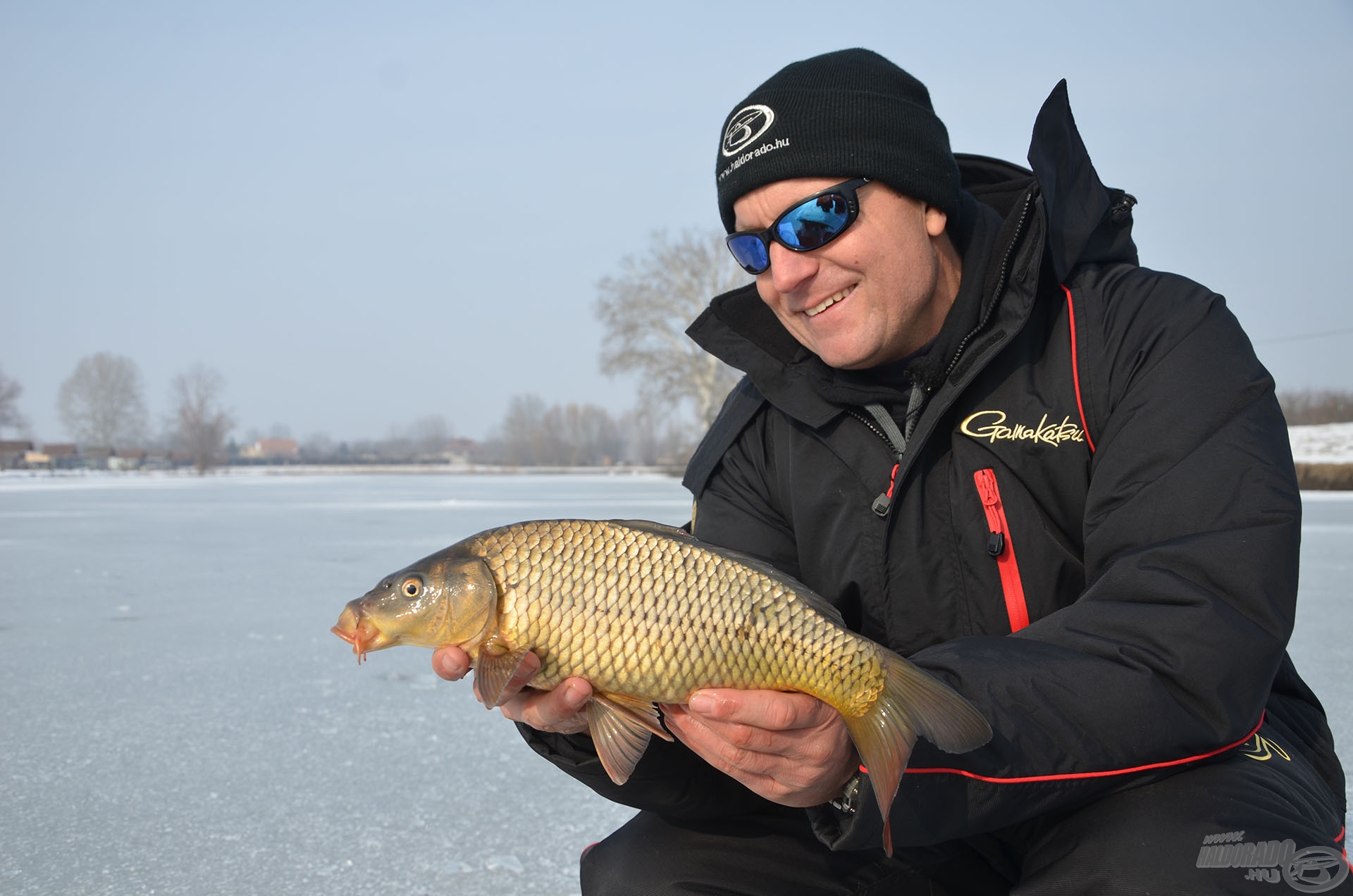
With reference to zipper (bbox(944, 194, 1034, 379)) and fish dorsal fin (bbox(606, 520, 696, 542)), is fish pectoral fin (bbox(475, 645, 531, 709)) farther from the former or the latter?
zipper (bbox(944, 194, 1034, 379))

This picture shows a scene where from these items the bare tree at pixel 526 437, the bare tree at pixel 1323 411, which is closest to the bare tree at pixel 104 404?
the bare tree at pixel 526 437

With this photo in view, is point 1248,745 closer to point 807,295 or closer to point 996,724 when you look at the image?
point 996,724

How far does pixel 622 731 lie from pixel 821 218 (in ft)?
3.43

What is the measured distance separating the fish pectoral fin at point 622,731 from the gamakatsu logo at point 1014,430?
2.58 feet

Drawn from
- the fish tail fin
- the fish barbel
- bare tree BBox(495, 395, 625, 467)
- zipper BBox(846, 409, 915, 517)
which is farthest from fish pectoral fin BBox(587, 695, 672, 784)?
bare tree BBox(495, 395, 625, 467)

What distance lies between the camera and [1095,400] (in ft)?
5.52

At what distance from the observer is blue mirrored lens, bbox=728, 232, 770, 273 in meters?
1.99

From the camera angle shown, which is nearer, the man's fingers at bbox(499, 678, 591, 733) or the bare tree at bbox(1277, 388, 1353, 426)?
the man's fingers at bbox(499, 678, 591, 733)

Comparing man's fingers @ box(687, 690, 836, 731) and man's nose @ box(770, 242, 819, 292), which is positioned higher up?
man's nose @ box(770, 242, 819, 292)

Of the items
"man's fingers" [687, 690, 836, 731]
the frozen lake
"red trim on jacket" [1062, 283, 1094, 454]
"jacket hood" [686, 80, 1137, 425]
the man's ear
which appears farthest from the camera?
the frozen lake

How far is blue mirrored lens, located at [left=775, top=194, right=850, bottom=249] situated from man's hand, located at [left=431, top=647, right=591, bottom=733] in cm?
96

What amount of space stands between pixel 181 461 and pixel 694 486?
52.3 m

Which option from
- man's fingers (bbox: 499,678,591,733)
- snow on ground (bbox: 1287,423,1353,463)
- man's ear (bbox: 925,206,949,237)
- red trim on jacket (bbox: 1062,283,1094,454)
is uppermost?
man's ear (bbox: 925,206,949,237)

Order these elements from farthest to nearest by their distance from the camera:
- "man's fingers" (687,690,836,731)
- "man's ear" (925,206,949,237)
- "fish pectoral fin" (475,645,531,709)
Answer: "man's ear" (925,206,949,237) → "fish pectoral fin" (475,645,531,709) → "man's fingers" (687,690,836,731)
